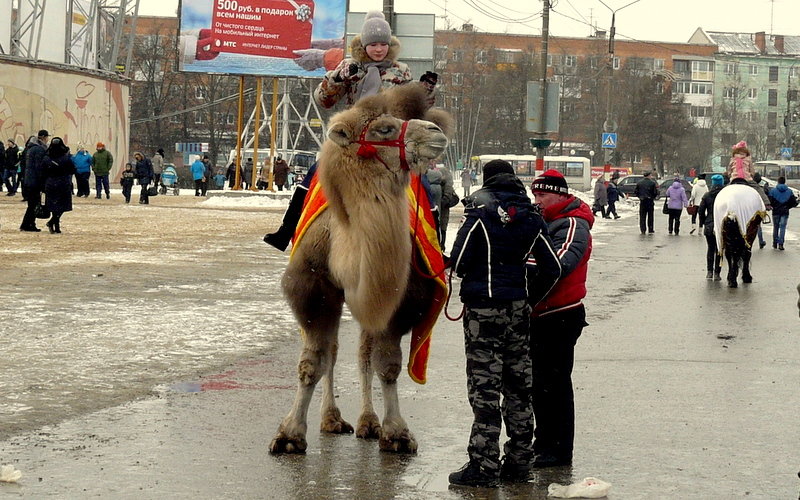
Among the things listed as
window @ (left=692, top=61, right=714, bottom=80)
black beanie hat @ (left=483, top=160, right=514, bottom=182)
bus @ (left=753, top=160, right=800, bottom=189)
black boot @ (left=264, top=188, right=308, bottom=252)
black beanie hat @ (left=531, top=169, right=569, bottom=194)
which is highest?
window @ (left=692, top=61, right=714, bottom=80)

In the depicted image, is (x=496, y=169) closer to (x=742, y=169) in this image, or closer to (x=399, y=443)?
(x=399, y=443)

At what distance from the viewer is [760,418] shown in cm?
815

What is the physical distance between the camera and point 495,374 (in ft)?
21.0

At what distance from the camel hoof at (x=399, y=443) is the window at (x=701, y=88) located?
134m

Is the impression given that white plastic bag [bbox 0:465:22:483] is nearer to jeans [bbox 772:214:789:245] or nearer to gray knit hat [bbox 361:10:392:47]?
gray knit hat [bbox 361:10:392:47]

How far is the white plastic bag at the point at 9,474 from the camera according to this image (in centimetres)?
607

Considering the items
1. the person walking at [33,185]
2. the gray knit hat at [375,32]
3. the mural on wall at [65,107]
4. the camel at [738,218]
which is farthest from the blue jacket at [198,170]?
the gray knit hat at [375,32]

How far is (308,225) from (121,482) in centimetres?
181

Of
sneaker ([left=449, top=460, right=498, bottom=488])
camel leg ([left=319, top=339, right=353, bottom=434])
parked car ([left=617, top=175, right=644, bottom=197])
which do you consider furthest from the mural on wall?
sneaker ([left=449, top=460, right=498, bottom=488])

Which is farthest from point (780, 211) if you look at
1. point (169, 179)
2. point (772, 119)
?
point (772, 119)

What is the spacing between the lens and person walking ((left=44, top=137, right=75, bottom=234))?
22.6 metres

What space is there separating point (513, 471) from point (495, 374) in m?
0.53

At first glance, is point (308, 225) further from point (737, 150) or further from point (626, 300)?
point (737, 150)

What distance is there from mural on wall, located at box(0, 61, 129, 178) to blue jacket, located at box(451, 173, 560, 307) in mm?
39779
